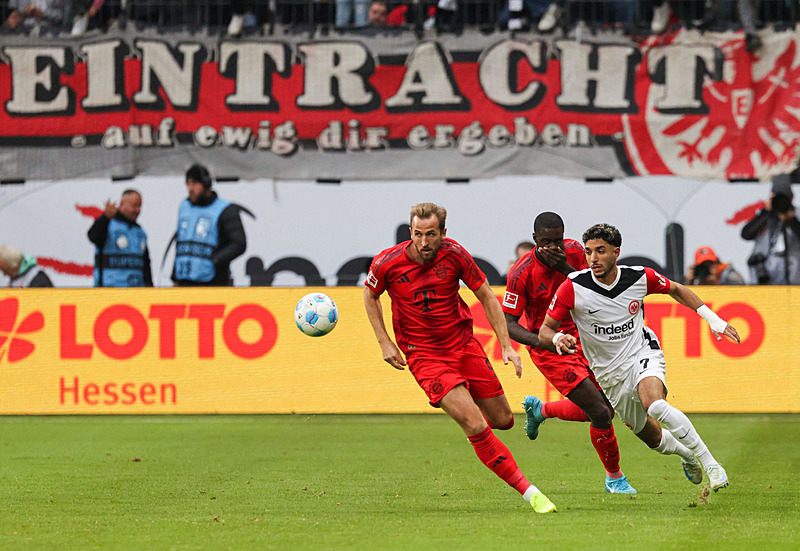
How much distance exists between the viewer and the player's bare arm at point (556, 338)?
694 cm

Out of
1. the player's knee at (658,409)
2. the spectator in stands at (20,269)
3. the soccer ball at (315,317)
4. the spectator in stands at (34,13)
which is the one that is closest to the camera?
the player's knee at (658,409)

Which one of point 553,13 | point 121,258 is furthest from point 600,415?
point 553,13

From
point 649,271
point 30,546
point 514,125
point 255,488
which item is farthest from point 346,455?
point 514,125

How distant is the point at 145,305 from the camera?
12.8 metres

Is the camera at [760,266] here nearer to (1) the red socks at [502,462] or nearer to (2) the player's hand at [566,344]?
(2) the player's hand at [566,344]

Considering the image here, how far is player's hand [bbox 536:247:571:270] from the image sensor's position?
796 centimetres

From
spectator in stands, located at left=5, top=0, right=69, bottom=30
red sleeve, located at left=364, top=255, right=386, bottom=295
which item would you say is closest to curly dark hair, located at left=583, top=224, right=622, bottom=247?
red sleeve, located at left=364, top=255, right=386, bottom=295

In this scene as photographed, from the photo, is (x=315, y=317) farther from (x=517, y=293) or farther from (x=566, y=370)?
(x=566, y=370)

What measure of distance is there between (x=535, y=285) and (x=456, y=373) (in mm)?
1112

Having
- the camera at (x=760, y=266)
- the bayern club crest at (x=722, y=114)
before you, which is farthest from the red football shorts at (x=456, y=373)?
the bayern club crest at (x=722, y=114)

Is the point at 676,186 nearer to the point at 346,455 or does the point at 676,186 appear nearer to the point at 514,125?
the point at 514,125

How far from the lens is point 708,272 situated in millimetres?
14242

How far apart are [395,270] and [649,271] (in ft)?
5.63

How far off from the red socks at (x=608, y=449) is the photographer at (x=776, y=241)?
25.4ft
